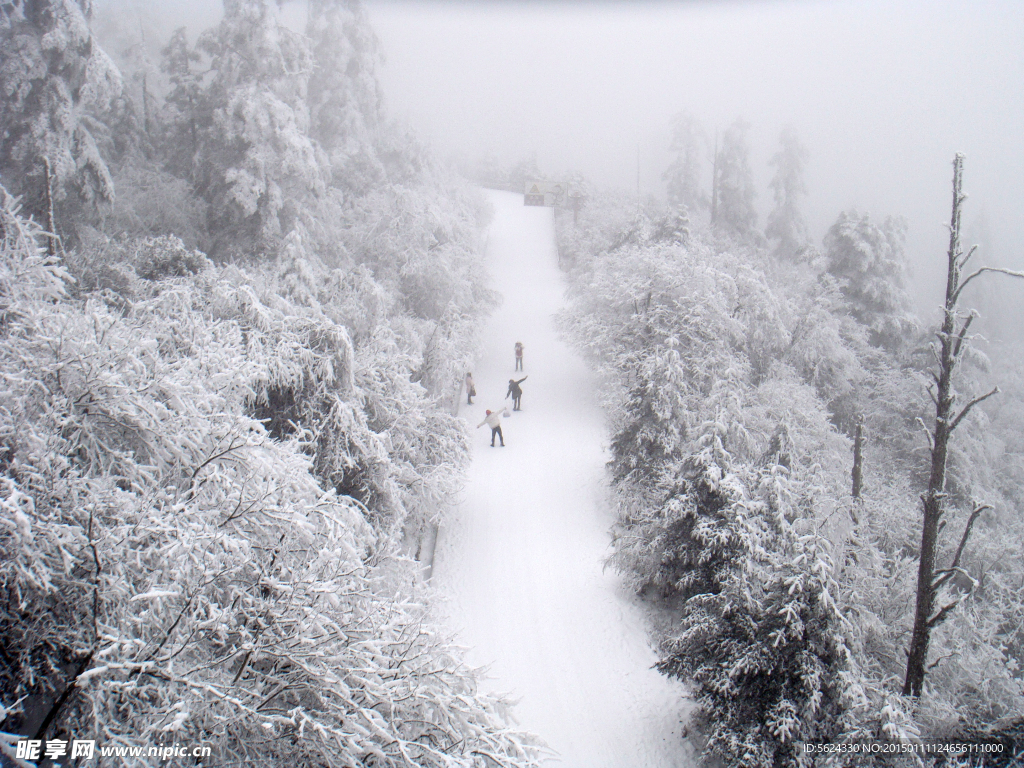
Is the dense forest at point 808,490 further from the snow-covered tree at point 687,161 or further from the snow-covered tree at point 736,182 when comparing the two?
the snow-covered tree at point 687,161

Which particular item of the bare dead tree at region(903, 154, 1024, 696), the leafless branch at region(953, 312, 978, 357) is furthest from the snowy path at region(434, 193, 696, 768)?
the leafless branch at region(953, 312, 978, 357)

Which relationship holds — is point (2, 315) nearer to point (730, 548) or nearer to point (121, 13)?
point (730, 548)

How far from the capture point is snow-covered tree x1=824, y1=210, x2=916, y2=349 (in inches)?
995

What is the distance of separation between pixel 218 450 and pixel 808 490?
872 centimetres

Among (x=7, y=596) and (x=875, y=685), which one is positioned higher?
(x=7, y=596)

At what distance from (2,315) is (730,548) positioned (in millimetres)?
9427

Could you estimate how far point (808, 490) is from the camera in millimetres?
9516

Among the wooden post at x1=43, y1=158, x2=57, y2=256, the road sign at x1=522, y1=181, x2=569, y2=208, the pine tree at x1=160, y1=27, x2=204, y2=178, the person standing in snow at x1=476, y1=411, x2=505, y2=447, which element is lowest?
the person standing in snow at x1=476, y1=411, x2=505, y2=447

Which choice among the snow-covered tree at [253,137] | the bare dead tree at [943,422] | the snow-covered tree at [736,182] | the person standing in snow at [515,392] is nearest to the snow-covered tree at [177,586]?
the bare dead tree at [943,422]

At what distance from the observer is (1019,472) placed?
24.9 m

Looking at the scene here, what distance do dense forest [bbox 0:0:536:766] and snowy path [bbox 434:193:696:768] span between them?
1.64m

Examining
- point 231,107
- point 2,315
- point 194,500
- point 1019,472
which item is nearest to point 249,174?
point 231,107

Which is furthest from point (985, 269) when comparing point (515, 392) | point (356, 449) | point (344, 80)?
point (344, 80)

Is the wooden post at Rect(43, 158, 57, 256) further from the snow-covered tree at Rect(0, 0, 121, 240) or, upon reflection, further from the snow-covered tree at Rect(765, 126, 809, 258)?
the snow-covered tree at Rect(765, 126, 809, 258)
